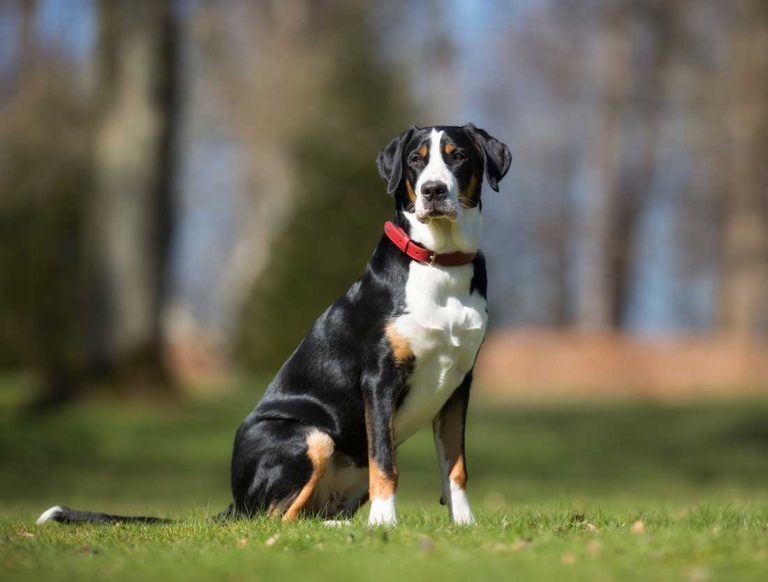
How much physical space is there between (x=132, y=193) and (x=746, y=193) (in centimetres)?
1638

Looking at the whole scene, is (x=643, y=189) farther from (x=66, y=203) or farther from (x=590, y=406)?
(x=66, y=203)

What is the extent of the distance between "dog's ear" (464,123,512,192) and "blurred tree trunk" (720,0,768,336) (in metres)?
19.0

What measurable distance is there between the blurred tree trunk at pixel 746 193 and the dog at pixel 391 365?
19391 millimetres

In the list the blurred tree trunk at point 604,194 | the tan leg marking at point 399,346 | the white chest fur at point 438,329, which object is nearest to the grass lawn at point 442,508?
the white chest fur at point 438,329

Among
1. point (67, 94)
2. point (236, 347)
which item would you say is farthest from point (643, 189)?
point (67, 94)

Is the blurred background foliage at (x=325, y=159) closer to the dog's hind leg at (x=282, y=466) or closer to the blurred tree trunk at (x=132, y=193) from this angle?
Result: the blurred tree trunk at (x=132, y=193)

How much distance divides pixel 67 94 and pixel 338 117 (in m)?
5.71

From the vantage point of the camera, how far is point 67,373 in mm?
16500

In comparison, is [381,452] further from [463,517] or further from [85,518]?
[85,518]

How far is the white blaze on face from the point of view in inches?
227

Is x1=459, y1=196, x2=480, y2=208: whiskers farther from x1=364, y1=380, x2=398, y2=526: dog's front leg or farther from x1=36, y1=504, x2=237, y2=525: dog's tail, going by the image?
x1=36, y1=504, x2=237, y2=525: dog's tail

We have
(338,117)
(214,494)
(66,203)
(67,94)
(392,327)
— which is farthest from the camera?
(338,117)

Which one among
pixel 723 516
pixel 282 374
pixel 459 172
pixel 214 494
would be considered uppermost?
pixel 459 172

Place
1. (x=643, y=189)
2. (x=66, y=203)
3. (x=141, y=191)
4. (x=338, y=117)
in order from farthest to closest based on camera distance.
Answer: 1. (x=643, y=189)
2. (x=338, y=117)
3. (x=66, y=203)
4. (x=141, y=191)
